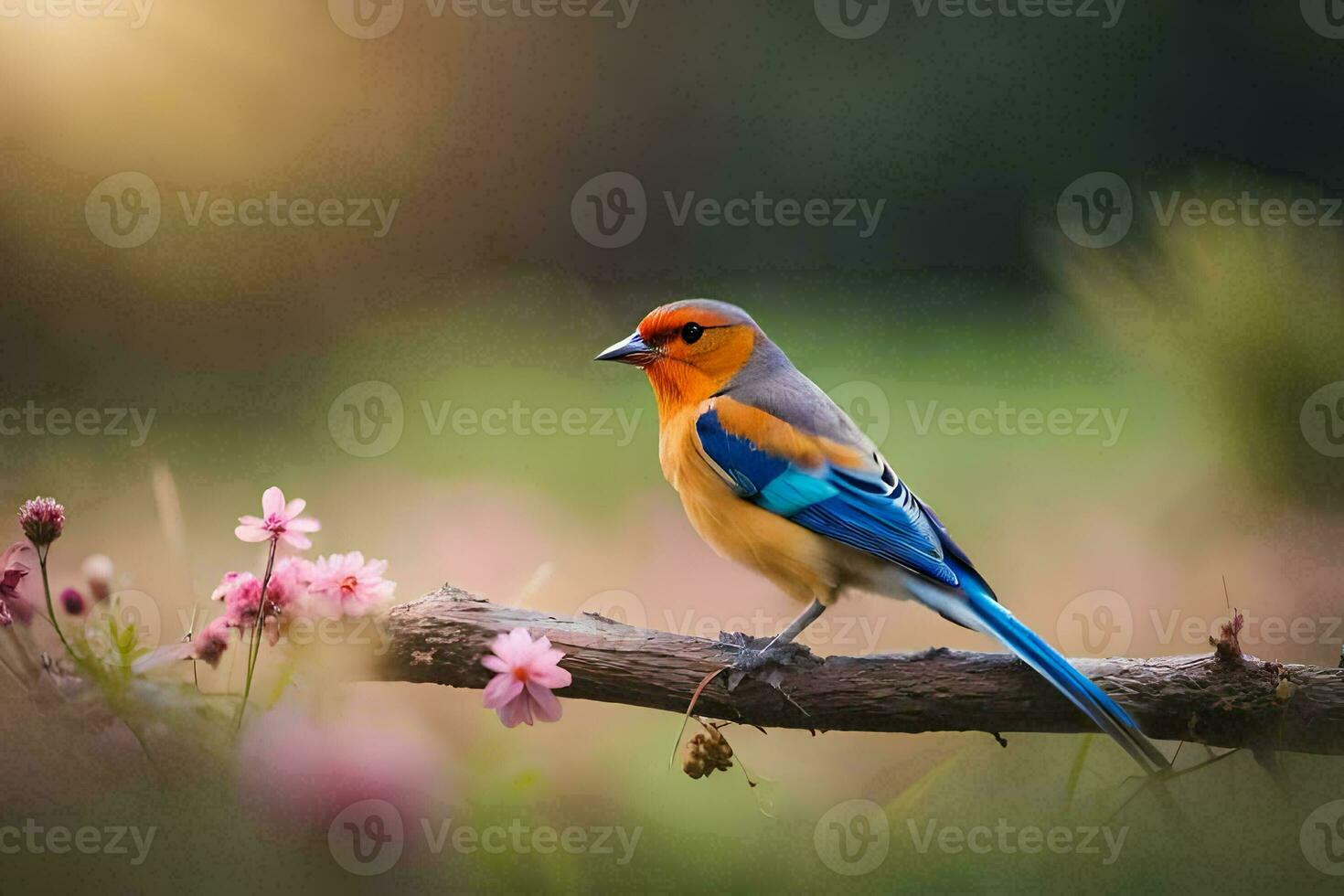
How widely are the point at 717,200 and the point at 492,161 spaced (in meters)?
0.51

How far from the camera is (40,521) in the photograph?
3.64 feet

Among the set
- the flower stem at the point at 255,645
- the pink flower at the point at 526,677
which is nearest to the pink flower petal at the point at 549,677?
the pink flower at the point at 526,677

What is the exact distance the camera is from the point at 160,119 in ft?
7.98

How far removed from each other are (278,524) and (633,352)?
412mm

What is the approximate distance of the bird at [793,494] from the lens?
116 centimetres

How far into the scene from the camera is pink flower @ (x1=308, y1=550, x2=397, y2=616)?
1.19m

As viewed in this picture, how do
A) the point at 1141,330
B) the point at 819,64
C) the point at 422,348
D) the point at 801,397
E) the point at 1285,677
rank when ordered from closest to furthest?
the point at 1285,677 → the point at 801,397 → the point at 1141,330 → the point at 422,348 → the point at 819,64

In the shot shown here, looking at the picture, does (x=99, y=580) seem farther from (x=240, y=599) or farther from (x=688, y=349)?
(x=688, y=349)

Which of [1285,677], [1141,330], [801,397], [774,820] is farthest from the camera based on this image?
[1141,330]

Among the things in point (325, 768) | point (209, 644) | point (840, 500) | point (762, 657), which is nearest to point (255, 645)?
point (209, 644)

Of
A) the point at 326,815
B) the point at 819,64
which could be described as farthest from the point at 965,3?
the point at 326,815

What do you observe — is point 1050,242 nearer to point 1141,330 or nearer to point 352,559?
point 1141,330

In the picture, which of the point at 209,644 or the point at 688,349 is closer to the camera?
the point at 209,644

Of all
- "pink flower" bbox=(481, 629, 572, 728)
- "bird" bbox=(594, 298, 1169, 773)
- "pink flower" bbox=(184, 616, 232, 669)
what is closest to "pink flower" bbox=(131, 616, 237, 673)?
"pink flower" bbox=(184, 616, 232, 669)
